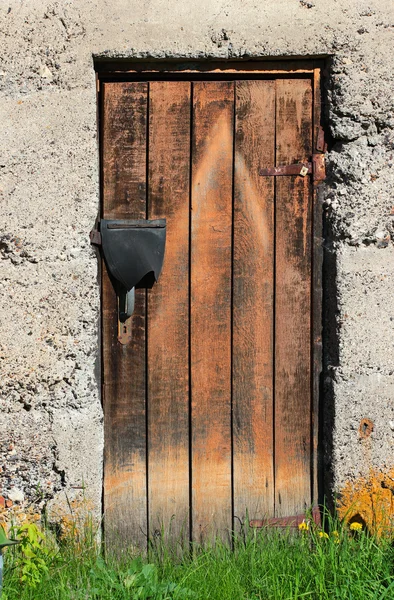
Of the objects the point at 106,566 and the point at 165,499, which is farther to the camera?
the point at 165,499

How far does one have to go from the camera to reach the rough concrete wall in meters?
2.44

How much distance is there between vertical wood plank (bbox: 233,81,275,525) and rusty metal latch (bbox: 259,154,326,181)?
1.0 inches

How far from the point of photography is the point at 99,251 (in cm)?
258

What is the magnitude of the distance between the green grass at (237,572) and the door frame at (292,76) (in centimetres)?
19

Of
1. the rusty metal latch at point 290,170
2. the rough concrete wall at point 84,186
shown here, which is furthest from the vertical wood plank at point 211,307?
the rough concrete wall at point 84,186

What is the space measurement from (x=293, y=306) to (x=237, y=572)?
102cm

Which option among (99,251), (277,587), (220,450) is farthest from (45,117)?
(277,587)

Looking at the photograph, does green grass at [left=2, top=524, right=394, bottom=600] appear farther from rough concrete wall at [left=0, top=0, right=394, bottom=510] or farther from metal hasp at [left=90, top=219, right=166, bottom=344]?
metal hasp at [left=90, top=219, right=166, bottom=344]

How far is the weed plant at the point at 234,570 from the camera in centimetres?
221

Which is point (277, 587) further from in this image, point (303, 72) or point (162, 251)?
point (303, 72)

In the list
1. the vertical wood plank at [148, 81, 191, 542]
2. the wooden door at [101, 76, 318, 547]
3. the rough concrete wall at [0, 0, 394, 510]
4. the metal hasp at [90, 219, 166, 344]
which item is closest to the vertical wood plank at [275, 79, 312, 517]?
the wooden door at [101, 76, 318, 547]

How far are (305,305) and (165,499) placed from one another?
37.8 inches

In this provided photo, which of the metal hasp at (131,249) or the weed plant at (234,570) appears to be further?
the metal hasp at (131,249)

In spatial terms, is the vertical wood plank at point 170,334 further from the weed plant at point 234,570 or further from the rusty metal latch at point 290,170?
the rusty metal latch at point 290,170
